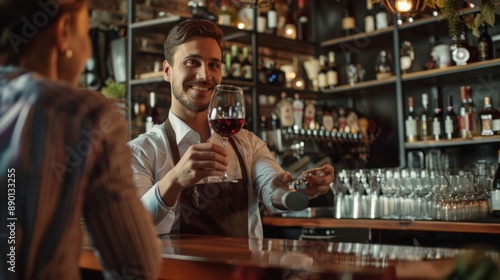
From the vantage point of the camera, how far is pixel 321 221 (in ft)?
12.1

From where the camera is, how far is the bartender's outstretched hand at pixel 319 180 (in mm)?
1733

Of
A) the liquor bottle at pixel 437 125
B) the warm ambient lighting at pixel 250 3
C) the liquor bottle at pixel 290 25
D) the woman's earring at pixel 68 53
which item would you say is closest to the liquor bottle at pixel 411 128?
the liquor bottle at pixel 437 125

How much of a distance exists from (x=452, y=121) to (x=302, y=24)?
1.73 m

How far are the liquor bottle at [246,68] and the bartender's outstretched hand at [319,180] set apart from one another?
287 cm

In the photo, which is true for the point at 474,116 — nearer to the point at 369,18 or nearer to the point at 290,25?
the point at 369,18

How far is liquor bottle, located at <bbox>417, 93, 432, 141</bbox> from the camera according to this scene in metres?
4.32

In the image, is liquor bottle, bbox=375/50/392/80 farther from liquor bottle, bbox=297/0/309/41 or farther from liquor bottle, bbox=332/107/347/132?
liquor bottle, bbox=297/0/309/41

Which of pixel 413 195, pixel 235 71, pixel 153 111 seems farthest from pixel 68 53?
pixel 235 71

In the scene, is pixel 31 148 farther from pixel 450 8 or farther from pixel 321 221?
pixel 321 221

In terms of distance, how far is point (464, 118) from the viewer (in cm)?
413

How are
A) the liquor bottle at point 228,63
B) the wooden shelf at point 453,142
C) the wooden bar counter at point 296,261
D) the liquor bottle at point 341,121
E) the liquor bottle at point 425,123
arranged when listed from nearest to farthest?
the wooden bar counter at point 296,261 < the wooden shelf at point 453,142 < the liquor bottle at point 425,123 < the liquor bottle at point 228,63 < the liquor bottle at point 341,121

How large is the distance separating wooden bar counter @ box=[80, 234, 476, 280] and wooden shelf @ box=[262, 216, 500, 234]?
5.99 feet

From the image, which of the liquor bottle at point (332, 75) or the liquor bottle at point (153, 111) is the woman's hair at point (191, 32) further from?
the liquor bottle at point (332, 75)

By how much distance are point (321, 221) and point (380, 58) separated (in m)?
1.77
